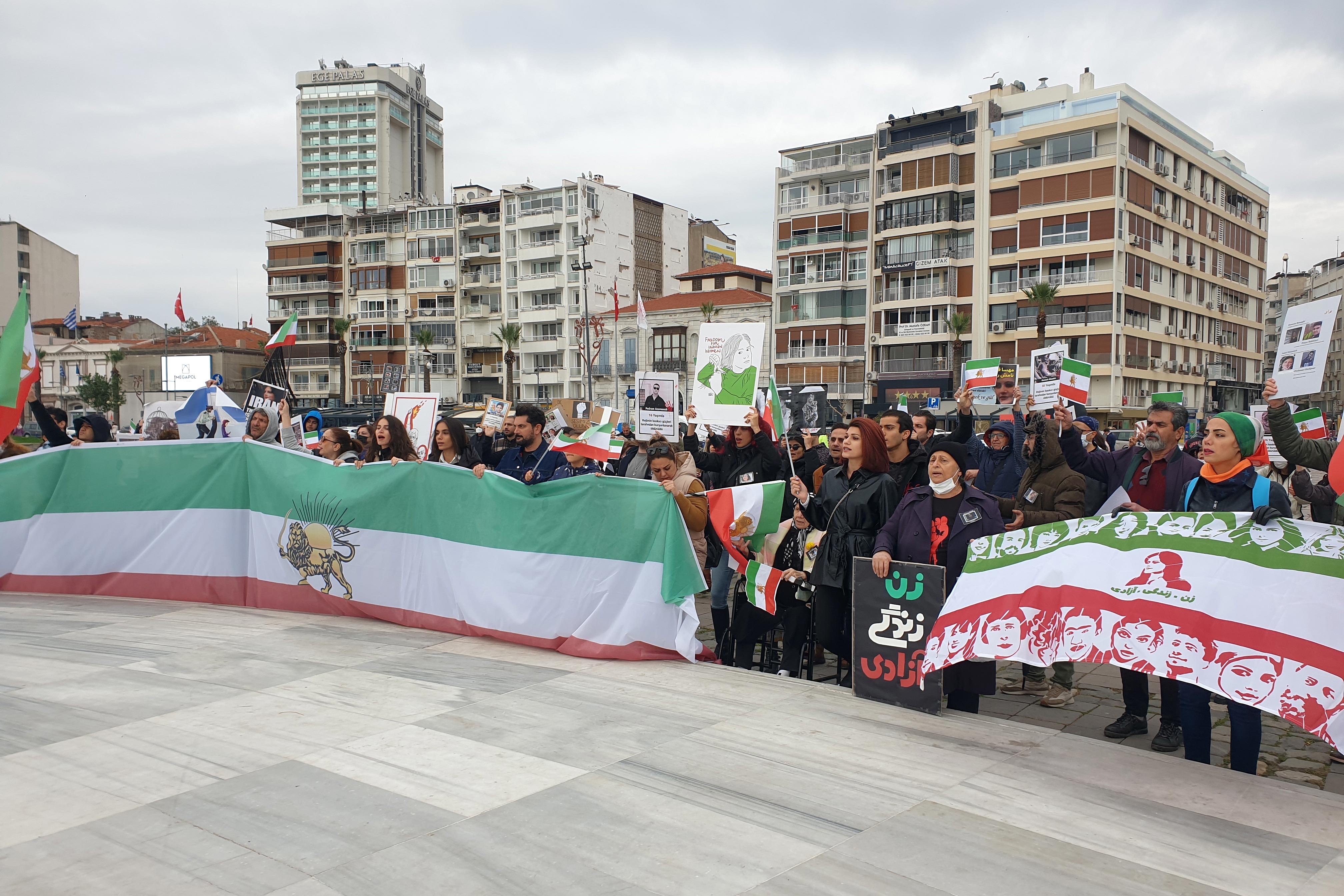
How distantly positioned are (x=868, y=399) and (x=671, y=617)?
184 feet

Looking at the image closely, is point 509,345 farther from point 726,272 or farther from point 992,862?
point 992,862

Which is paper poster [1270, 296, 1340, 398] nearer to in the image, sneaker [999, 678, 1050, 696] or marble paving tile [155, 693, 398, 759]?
sneaker [999, 678, 1050, 696]

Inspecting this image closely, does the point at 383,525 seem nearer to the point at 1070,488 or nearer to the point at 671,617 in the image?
the point at 671,617

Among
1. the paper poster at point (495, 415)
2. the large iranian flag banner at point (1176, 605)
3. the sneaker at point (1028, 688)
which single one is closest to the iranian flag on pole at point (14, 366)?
the paper poster at point (495, 415)

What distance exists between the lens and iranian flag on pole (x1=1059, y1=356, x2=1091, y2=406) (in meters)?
8.69

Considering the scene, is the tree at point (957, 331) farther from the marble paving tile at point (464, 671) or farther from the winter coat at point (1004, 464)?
the marble paving tile at point (464, 671)

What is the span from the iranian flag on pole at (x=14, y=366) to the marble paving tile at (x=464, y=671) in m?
4.73

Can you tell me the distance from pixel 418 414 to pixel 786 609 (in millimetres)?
5088

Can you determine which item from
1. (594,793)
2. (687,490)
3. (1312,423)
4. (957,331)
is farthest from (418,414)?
(957,331)

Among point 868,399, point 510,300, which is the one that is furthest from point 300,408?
point 868,399

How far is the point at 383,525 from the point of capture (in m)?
8.30

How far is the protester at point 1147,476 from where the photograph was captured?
552 centimetres

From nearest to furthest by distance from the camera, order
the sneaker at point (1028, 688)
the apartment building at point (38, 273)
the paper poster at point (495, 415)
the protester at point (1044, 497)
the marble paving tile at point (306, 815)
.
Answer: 1. the marble paving tile at point (306, 815)
2. the protester at point (1044, 497)
3. the sneaker at point (1028, 688)
4. the paper poster at point (495, 415)
5. the apartment building at point (38, 273)

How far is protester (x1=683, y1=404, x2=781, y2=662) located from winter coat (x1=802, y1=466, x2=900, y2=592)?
74 cm
